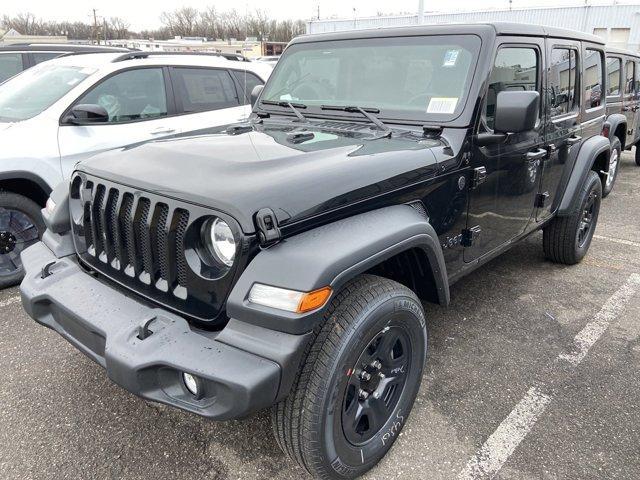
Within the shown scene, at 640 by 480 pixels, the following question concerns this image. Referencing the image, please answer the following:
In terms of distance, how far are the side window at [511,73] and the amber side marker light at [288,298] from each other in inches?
68.2

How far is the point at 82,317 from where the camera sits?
2.04 m

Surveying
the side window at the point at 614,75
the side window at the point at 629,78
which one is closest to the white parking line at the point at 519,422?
the side window at the point at 614,75

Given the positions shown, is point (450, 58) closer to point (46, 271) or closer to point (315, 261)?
point (315, 261)

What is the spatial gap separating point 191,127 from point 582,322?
13.1 feet

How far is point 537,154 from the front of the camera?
11.2ft

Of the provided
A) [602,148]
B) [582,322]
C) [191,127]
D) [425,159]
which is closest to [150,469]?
[425,159]

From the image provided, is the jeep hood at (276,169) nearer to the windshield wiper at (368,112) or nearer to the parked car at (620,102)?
the windshield wiper at (368,112)

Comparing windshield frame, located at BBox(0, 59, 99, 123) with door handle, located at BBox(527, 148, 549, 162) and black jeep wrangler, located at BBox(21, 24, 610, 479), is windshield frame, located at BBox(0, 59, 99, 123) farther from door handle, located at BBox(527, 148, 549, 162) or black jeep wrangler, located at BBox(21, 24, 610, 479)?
door handle, located at BBox(527, 148, 549, 162)

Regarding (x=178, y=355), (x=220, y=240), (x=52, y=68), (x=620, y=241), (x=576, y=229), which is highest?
(x=52, y=68)

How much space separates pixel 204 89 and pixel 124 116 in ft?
3.30

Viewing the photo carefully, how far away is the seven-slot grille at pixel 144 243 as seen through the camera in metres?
1.96

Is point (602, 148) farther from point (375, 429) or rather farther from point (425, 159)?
point (375, 429)

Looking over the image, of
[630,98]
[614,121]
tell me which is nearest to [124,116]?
[614,121]

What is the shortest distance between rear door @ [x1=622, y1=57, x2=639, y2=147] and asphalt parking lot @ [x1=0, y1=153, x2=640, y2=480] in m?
5.08
